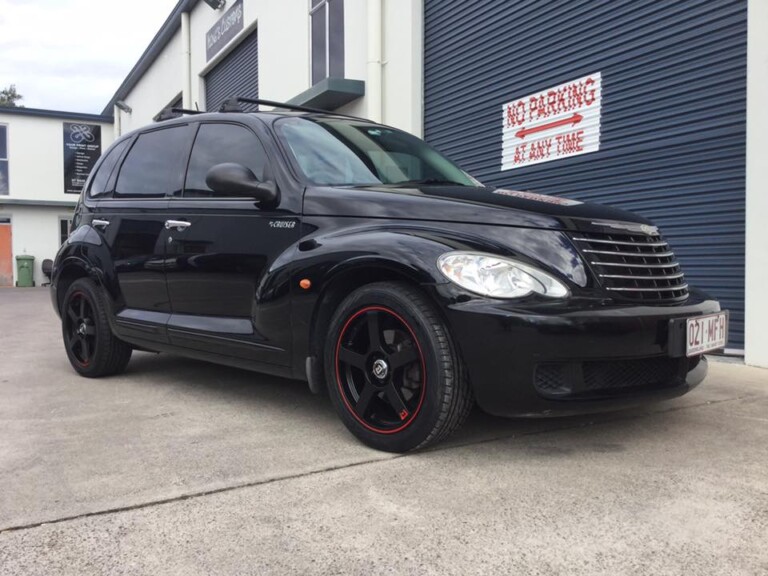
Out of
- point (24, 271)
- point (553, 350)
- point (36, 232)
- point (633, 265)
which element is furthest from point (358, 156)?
point (36, 232)

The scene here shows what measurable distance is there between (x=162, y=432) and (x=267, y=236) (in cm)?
112

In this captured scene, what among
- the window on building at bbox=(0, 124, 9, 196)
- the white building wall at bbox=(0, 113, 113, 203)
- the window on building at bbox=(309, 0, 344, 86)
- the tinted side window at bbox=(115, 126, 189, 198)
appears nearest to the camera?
the tinted side window at bbox=(115, 126, 189, 198)

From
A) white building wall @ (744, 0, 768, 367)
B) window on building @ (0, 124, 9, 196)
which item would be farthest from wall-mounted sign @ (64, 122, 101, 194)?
white building wall @ (744, 0, 768, 367)

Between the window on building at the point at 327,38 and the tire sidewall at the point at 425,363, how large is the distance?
8333mm

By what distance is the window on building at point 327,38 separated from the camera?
1057cm

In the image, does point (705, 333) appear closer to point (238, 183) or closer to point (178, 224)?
point (238, 183)

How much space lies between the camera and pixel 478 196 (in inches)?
121

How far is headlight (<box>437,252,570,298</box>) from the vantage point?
8.57ft

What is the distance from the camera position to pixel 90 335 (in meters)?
4.70

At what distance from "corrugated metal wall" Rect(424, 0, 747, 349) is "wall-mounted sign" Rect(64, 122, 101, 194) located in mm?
19841

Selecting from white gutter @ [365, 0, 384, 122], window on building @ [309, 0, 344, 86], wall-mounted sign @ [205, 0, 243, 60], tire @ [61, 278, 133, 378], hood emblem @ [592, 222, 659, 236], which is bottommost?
tire @ [61, 278, 133, 378]

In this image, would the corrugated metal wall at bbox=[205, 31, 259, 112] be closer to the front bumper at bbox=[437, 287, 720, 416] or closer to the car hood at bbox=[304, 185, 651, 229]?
the car hood at bbox=[304, 185, 651, 229]

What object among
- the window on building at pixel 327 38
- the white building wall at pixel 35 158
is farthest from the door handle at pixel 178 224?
the white building wall at pixel 35 158

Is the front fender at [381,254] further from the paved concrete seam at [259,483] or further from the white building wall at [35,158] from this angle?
the white building wall at [35,158]
